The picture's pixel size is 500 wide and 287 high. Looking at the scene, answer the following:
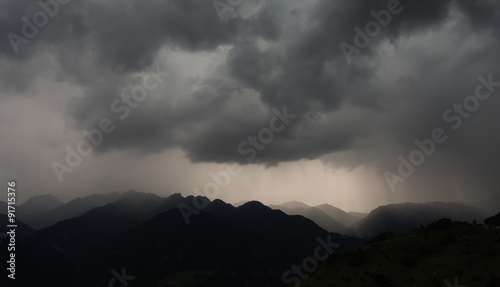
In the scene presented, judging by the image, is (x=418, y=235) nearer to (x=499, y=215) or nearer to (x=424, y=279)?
(x=424, y=279)

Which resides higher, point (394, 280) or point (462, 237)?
point (462, 237)

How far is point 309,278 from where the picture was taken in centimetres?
4916

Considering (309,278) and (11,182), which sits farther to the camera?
(11,182)

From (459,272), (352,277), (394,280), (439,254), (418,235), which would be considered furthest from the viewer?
(418,235)

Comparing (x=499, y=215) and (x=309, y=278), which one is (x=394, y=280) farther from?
(x=499, y=215)

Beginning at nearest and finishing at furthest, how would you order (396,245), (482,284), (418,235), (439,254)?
(482,284) → (439,254) → (396,245) → (418,235)

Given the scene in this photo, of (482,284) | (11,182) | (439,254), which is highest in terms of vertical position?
(11,182)

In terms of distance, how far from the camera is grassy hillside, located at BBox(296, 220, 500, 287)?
106ft

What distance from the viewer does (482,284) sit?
95.8 ft

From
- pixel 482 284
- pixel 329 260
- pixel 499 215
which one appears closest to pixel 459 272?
pixel 482 284

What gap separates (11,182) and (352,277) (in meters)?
73.0

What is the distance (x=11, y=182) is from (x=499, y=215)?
343ft

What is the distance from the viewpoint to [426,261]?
3762 centimetres

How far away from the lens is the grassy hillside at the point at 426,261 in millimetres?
32375
